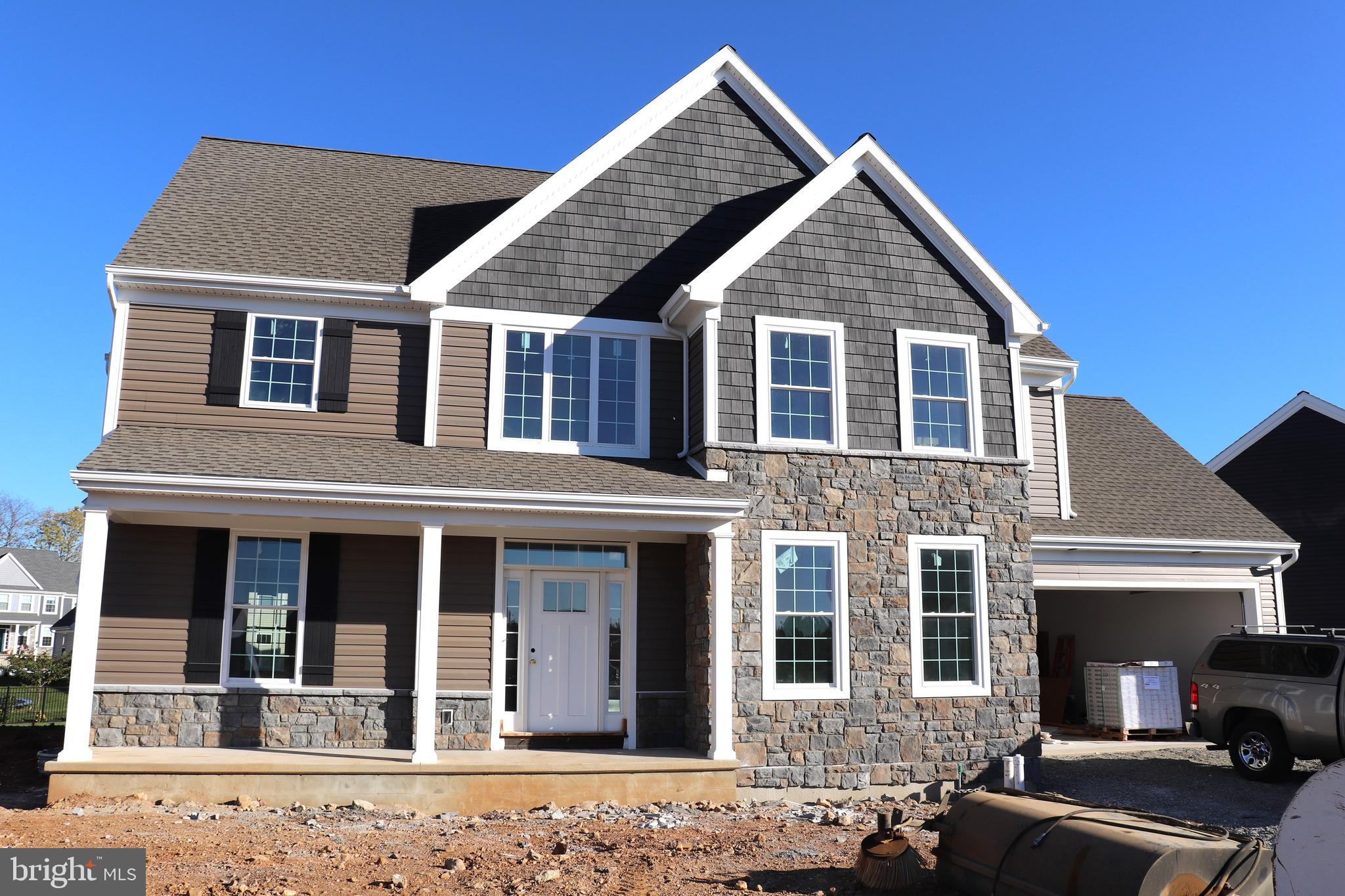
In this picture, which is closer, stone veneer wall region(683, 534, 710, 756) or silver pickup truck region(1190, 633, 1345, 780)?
stone veneer wall region(683, 534, 710, 756)

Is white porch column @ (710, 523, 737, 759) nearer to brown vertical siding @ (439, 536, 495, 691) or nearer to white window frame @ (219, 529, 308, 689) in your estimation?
brown vertical siding @ (439, 536, 495, 691)

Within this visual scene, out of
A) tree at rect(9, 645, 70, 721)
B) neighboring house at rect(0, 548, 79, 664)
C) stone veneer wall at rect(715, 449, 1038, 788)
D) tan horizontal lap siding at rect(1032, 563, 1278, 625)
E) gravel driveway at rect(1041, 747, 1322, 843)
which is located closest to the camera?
gravel driveway at rect(1041, 747, 1322, 843)

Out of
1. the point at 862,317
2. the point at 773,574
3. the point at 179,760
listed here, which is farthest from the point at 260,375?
the point at 862,317

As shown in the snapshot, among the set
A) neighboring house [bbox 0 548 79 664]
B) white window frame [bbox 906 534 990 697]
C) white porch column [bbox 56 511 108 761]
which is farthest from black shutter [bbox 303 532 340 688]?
neighboring house [bbox 0 548 79 664]

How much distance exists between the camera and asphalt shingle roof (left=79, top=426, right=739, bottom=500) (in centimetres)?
1099

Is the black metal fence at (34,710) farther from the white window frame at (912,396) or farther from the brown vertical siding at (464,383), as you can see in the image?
the white window frame at (912,396)

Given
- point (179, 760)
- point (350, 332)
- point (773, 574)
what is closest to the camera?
point (179, 760)

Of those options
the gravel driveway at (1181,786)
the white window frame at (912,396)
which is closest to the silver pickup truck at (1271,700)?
the gravel driveway at (1181,786)

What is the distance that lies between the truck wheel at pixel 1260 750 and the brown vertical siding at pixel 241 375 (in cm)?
1134

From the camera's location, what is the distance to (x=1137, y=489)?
56.6 feet

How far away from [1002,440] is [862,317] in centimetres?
249

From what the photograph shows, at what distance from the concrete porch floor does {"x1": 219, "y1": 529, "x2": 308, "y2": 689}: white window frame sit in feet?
2.63

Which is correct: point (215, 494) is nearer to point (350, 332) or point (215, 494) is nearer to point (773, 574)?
point (350, 332)

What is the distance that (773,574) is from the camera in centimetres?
1236
